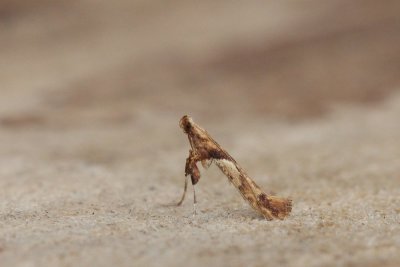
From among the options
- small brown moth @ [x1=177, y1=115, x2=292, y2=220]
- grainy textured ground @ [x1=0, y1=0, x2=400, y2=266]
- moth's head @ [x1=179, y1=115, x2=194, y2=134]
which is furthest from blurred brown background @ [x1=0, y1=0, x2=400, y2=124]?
moth's head @ [x1=179, y1=115, x2=194, y2=134]

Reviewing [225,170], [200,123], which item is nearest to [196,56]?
[200,123]

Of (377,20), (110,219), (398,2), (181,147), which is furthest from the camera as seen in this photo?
(398,2)

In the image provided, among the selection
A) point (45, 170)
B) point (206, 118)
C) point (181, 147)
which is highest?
point (206, 118)

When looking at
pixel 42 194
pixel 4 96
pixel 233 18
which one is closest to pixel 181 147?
pixel 42 194

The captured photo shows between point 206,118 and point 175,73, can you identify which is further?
point 175,73

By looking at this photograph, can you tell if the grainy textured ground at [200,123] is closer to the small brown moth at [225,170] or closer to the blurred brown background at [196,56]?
the blurred brown background at [196,56]

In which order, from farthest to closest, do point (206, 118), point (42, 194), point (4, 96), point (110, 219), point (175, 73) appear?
point (175, 73) → point (4, 96) → point (206, 118) → point (42, 194) → point (110, 219)

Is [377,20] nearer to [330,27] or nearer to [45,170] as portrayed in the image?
[330,27]
